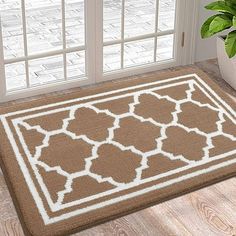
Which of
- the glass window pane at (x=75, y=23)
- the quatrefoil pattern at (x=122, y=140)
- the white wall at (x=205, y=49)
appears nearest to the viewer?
the quatrefoil pattern at (x=122, y=140)

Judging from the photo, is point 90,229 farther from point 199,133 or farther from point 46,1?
point 46,1

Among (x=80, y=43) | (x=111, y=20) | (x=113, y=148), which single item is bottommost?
(x=113, y=148)

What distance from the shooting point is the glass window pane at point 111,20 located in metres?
4.48

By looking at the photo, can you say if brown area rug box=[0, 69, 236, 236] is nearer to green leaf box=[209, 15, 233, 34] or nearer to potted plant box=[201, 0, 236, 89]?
potted plant box=[201, 0, 236, 89]

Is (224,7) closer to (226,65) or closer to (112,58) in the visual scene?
(226,65)

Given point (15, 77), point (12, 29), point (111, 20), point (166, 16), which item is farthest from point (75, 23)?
point (15, 77)

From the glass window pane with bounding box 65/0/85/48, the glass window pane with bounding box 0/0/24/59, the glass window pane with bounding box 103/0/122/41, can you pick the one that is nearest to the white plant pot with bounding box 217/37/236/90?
the glass window pane with bounding box 103/0/122/41

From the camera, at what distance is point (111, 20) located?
4676 mm

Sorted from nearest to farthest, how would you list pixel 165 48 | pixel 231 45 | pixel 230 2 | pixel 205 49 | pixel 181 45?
pixel 231 45 → pixel 230 2 → pixel 181 45 → pixel 205 49 → pixel 165 48

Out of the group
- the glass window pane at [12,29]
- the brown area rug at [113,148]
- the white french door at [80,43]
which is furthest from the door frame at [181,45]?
the glass window pane at [12,29]

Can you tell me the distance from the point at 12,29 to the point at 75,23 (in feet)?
1.80

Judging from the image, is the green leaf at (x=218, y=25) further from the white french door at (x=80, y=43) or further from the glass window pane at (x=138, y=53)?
the glass window pane at (x=138, y=53)

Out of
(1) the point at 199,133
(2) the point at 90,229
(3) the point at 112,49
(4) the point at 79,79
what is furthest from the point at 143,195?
(3) the point at 112,49

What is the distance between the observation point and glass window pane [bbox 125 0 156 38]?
4.55 meters
